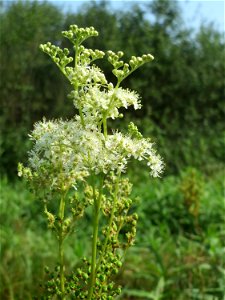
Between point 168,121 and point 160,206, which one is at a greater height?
point 168,121

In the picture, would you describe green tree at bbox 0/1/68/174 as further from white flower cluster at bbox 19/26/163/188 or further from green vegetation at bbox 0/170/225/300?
white flower cluster at bbox 19/26/163/188

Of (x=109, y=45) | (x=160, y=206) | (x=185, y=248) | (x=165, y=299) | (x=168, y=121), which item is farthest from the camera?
(x=168, y=121)

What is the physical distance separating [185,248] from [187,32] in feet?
28.7

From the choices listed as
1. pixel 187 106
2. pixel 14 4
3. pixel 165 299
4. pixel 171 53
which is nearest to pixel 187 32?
pixel 171 53

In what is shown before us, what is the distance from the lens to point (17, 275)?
4062 mm

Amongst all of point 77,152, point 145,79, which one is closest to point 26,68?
point 145,79

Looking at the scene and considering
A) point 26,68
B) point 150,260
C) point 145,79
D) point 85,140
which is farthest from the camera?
point 145,79

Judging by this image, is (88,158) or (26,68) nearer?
A: (88,158)

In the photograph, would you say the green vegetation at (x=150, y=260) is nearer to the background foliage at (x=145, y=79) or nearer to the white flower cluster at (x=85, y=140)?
the white flower cluster at (x=85, y=140)

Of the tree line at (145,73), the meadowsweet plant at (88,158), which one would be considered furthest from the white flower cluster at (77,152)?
the tree line at (145,73)

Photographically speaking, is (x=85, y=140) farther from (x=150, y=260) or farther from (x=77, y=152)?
(x=150, y=260)

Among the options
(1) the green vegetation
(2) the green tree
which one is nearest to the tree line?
(2) the green tree

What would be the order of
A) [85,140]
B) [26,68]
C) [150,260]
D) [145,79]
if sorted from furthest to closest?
[145,79] < [26,68] < [150,260] < [85,140]

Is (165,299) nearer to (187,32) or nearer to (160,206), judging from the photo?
(160,206)
